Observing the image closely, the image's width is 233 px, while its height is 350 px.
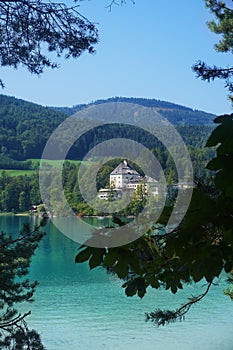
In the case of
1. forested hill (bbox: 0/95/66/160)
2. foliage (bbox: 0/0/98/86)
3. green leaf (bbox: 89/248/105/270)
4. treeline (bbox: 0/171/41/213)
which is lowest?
treeline (bbox: 0/171/41/213)

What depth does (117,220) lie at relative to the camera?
2.99 ft

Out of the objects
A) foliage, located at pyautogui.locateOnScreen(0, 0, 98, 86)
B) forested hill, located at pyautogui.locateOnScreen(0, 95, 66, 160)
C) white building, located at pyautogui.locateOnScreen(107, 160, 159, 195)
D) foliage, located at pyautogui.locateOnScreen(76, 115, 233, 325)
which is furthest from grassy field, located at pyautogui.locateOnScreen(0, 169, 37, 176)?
foliage, located at pyautogui.locateOnScreen(76, 115, 233, 325)

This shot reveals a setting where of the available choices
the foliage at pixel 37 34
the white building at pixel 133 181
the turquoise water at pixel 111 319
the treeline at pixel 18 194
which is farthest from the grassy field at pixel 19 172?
the foliage at pixel 37 34

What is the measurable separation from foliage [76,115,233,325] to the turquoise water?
24.3 feet

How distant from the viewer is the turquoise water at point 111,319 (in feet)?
32.1

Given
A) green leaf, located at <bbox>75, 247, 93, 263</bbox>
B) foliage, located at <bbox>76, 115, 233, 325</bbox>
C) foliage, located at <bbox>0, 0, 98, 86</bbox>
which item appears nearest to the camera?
foliage, located at <bbox>76, 115, 233, 325</bbox>

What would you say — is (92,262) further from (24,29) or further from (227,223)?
(24,29)

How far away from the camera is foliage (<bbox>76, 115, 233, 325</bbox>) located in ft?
2.31

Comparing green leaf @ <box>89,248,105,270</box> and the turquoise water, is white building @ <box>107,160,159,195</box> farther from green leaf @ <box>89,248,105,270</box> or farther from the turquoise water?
green leaf @ <box>89,248,105,270</box>

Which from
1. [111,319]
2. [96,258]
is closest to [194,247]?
[96,258]

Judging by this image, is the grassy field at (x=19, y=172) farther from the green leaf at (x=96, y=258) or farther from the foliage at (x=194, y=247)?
the green leaf at (x=96, y=258)

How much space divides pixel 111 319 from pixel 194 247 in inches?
430

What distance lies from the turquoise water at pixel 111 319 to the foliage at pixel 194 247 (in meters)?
7.39

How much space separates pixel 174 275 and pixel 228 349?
30.6ft
